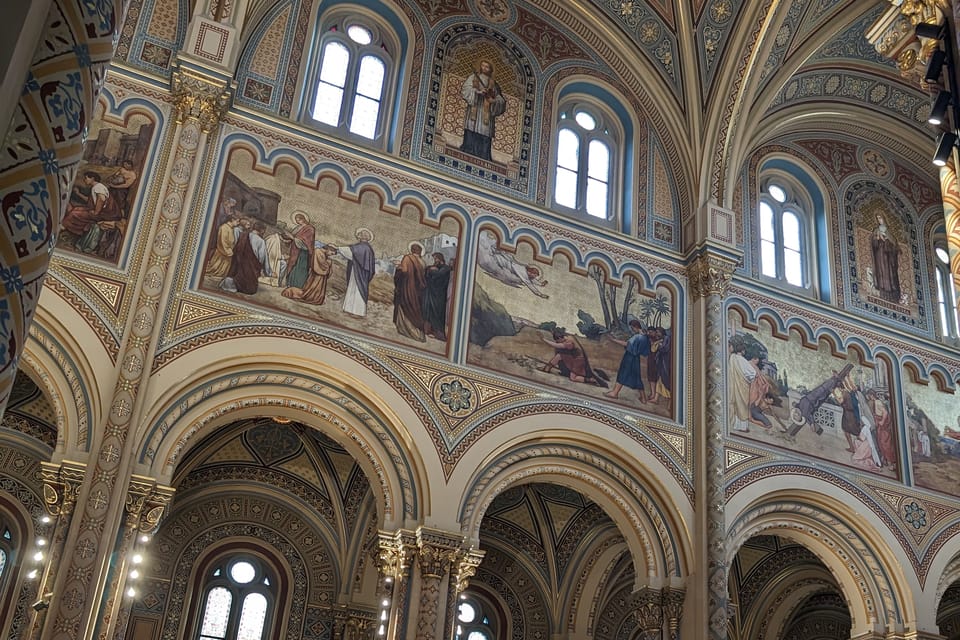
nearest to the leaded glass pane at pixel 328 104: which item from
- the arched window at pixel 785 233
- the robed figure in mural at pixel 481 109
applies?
the robed figure in mural at pixel 481 109

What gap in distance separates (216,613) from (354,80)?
8414mm

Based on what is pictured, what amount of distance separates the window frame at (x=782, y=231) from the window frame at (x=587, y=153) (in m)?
2.65

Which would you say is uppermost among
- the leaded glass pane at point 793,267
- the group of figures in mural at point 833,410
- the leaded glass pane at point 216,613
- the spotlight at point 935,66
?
the leaded glass pane at point 793,267

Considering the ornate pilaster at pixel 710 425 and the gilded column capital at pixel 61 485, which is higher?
the ornate pilaster at pixel 710 425

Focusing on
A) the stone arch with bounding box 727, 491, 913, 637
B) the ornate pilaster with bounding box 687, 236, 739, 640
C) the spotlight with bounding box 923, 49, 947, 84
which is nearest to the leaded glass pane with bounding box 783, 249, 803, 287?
the ornate pilaster with bounding box 687, 236, 739, 640

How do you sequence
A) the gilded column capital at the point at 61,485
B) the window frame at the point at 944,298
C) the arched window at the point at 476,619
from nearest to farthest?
1. the gilded column capital at the point at 61,485
2. the arched window at the point at 476,619
3. the window frame at the point at 944,298

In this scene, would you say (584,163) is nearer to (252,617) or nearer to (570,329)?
(570,329)

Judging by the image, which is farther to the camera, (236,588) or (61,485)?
(236,588)

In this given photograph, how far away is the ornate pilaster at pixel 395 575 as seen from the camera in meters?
12.2

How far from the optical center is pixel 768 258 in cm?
1727

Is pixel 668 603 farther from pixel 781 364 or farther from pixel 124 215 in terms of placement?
pixel 124 215

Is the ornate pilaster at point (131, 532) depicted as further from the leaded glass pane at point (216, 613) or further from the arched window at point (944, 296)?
the arched window at point (944, 296)

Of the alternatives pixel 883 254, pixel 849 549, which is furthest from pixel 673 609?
pixel 883 254

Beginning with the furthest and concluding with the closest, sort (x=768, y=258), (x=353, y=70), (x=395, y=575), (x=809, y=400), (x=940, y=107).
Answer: (x=768, y=258) → (x=809, y=400) → (x=353, y=70) → (x=395, y=575) → (x=940, y=107)
